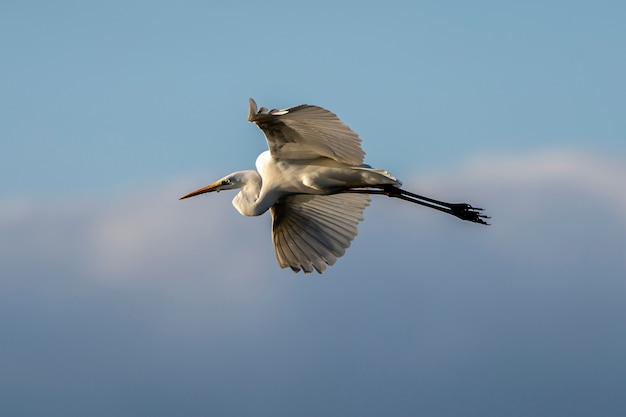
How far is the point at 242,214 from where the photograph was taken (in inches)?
632

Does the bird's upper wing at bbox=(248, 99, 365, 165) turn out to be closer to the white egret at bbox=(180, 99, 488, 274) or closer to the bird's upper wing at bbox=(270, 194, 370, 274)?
the white egret at bbox=(180, 99, 488, 274)

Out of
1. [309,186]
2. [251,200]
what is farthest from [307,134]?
[251,200]

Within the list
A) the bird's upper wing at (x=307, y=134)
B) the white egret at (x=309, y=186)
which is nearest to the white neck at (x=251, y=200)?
the white egret at (x=309, y=186)

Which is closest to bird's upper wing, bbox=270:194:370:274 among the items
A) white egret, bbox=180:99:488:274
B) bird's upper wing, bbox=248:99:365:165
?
white egret, bbox=180:99:488:274

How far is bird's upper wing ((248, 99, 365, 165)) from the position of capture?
14195mm

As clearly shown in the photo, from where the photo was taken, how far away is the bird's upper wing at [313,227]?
659 inches

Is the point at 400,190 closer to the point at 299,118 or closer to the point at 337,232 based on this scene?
the point at 337,232

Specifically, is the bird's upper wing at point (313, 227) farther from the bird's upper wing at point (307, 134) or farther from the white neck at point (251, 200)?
the bird's upper wing at point (307, 134)

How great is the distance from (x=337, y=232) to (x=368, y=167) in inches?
64.8

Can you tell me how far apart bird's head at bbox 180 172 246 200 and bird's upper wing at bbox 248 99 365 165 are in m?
1.03

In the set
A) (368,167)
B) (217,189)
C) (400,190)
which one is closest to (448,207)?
(400,190)

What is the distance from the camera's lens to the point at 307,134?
14.9m

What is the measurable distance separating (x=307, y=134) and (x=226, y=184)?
85.3 inches

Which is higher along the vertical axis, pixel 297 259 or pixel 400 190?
pixel 400 190
